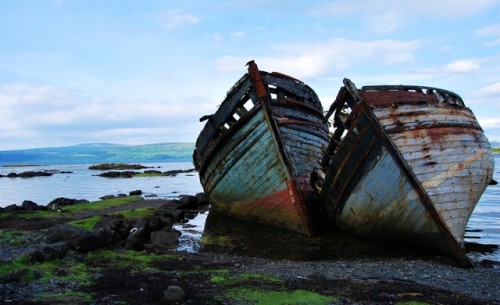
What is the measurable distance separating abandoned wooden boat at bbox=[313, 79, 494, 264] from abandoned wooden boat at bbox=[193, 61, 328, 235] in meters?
1.81

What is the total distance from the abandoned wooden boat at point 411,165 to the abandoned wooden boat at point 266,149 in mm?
1805

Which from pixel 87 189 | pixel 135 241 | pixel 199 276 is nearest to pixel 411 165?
pixel 199 276

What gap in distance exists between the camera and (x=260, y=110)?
45.1 feet

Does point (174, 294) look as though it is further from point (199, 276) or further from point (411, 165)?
point (411, 165)

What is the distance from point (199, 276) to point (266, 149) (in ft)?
18.7

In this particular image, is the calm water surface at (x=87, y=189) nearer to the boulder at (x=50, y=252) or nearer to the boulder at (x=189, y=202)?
the boulder at (x=189, y=202)

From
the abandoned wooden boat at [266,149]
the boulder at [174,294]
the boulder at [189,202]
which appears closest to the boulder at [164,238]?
the abandoned wooden boat at [266,149]

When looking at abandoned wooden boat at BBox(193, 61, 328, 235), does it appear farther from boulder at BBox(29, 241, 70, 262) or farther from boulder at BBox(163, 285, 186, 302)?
boulder at BBox(163, 285, 186, 302)

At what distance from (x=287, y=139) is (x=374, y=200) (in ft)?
12.1

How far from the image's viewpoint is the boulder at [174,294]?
6.81m

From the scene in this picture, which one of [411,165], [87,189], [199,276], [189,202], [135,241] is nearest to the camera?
[199,276]

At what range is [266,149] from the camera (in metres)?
13.5

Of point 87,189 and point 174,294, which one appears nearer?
point 174,294

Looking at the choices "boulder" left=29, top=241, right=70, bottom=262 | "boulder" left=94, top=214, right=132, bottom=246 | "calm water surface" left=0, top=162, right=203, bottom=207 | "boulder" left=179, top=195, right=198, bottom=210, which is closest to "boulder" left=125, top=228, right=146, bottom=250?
"boulder" left=94, top=214, right=132, bottom=246
